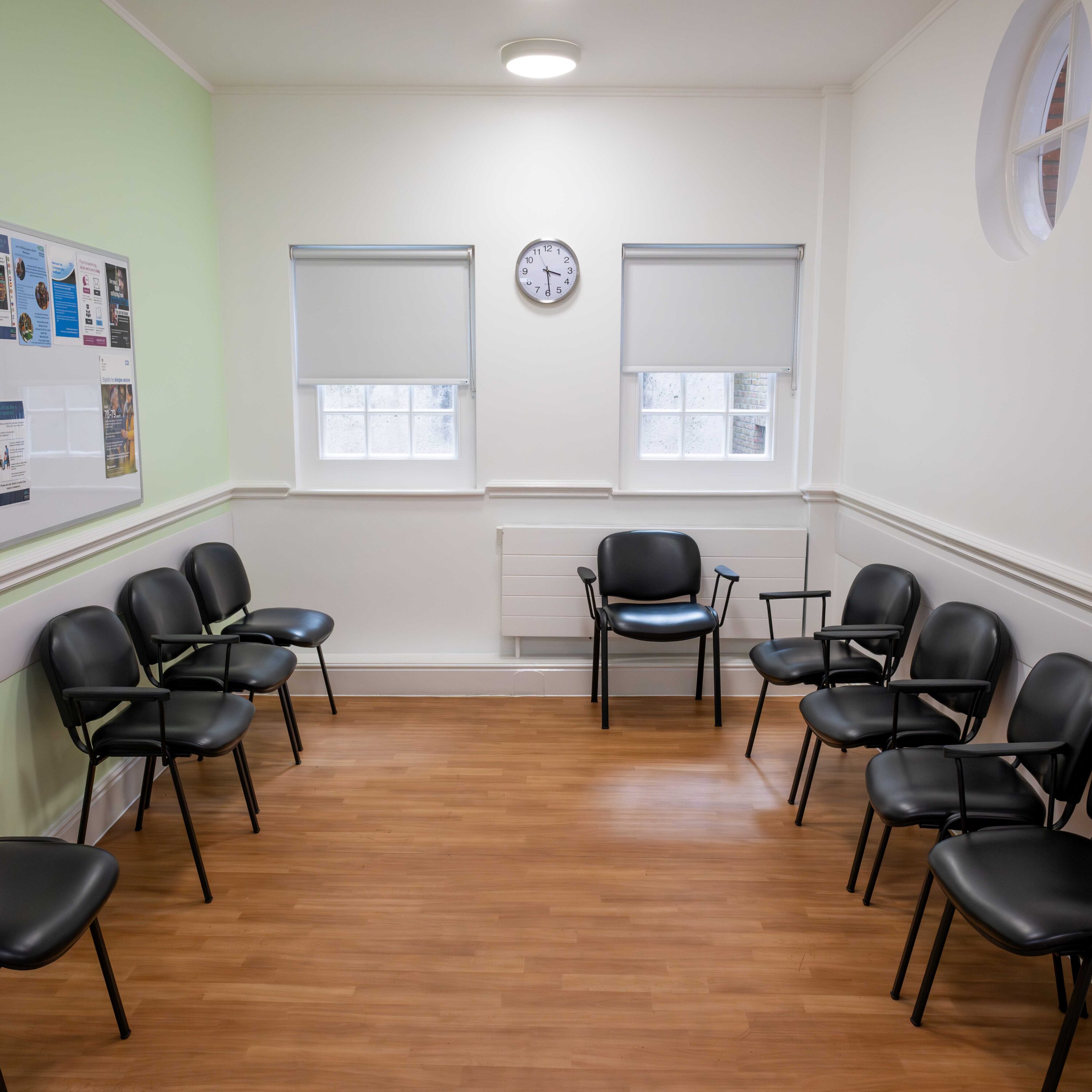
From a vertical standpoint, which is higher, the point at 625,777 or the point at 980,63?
the point at 980,63

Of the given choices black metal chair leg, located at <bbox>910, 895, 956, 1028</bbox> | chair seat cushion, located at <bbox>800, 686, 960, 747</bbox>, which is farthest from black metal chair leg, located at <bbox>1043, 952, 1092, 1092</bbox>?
chair seat cushion, located at <bbox>800, 686, 960, 747</bbox>

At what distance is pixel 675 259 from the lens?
4.77 m

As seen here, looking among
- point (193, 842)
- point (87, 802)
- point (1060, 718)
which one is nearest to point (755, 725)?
point (1060, 718)

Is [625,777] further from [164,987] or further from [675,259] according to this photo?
[675,259]

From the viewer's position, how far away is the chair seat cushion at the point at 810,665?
12.3ft

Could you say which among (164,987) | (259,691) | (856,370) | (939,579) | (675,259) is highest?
(675,259)

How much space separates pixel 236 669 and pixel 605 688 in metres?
1.72

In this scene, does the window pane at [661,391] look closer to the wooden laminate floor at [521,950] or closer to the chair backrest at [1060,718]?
the wooden laminate floor at [521,950]

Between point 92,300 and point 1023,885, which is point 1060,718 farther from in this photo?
point 92,300

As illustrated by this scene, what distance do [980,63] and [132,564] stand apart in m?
3.76

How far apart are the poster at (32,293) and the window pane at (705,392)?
10.2ft

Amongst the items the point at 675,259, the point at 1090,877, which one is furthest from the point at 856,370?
the point at 1090,877

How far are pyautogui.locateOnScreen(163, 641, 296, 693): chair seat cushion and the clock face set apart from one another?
222cm

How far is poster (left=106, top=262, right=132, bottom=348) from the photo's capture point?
3.49 metres
